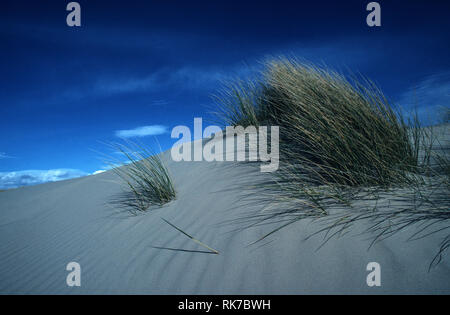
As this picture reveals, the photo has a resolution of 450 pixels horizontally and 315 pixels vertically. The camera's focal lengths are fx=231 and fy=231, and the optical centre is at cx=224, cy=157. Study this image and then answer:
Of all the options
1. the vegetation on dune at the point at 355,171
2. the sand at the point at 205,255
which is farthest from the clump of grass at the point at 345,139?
the sand at the point at 205,255

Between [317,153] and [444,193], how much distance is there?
0.99 m

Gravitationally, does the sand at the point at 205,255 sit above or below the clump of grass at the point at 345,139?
below

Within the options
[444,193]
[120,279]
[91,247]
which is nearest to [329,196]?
[444,193]

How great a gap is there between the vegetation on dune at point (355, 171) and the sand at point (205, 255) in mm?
172

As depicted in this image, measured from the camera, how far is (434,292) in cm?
117

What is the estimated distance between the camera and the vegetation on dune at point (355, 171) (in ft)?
5.52

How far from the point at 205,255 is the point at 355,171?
1533 mm

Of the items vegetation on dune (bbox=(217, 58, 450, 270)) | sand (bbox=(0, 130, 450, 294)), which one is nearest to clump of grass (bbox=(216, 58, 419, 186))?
vegetation on dune (bbox=(217, 58, 450, 270))

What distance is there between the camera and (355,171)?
2133 millimetres

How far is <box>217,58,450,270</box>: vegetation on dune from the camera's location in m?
1.68

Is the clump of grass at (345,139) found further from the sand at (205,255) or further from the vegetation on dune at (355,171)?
the sand at (205,255)

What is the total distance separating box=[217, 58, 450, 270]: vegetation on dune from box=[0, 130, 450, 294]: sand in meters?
0.17

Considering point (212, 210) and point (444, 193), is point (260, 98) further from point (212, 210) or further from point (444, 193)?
point (444, 193)

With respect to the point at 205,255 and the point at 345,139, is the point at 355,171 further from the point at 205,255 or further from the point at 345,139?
the point at 205,255
